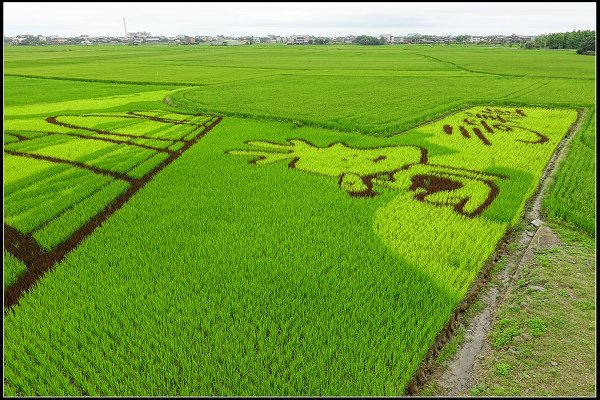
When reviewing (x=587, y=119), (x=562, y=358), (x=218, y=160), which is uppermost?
(x=587, y=119)

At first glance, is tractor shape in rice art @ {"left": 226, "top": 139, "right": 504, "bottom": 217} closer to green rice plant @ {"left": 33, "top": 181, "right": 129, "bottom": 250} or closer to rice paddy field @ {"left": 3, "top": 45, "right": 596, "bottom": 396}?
rice paddy field @ {"left": 3, "top": 45, "right": 596, "bottom": 396}

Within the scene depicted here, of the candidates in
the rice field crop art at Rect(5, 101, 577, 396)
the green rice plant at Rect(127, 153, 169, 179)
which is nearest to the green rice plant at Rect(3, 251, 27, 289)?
the rice field crop art at Rect(5, 101, 577, 396)

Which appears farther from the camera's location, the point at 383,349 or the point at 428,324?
the point at 428,324

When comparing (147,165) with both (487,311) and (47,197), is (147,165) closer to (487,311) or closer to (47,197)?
(47,197)

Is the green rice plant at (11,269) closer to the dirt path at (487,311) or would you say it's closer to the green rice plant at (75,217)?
the green rice plant at (75,217)

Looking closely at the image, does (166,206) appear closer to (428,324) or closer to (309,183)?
(309,183)

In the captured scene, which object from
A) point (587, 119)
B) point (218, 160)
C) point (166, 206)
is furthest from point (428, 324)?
point (587, 119)

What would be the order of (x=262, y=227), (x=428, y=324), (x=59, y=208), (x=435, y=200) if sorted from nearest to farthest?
(x=428, y=324) < (x=262, y=227) < (x=59, y=208) < (x=435, y=200)
